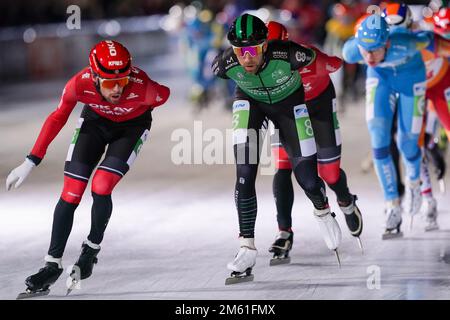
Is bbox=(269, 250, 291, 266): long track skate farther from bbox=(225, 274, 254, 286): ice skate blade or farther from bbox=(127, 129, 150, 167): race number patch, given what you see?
bbox=(127, 129, 150, 167): race number patch

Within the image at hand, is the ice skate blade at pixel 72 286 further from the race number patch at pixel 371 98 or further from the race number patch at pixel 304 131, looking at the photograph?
the race number patch at pixel 371 98

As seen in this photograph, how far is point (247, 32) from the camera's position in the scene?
6.55 m

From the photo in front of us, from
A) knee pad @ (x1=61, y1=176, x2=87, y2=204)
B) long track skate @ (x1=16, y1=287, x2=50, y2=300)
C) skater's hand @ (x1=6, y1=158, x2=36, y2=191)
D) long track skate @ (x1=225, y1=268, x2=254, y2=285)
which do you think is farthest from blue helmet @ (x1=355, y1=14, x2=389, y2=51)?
long track skate @ (x1=16, y1=287, x2=50, y2=300)

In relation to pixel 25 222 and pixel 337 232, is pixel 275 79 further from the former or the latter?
pixel 25 222

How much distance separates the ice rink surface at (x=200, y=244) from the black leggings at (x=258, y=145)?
53cm

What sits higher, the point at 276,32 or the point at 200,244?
the point at 276,32

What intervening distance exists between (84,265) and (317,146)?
6.50ft

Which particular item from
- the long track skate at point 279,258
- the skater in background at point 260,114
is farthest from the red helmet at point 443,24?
the long track skate at point 279,258

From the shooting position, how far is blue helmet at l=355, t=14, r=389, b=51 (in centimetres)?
775

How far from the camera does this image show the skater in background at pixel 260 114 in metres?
6.75

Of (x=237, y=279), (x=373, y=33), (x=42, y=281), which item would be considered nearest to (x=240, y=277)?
(x=237, y=279)

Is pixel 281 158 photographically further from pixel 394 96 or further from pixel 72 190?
pixel 72 190

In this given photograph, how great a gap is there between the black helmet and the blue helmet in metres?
1.42

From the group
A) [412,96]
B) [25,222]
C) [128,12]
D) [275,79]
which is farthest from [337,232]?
[128,12]
